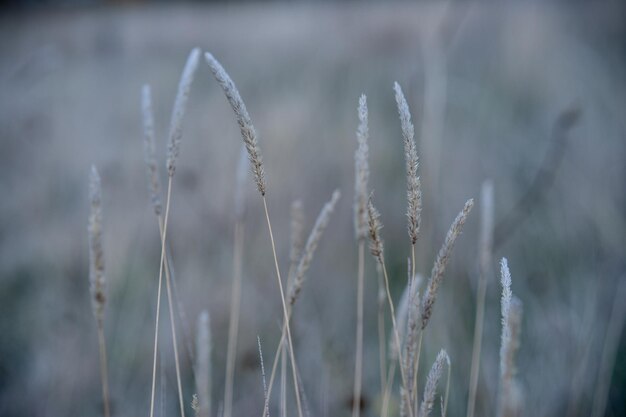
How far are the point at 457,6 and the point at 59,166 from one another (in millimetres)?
2273

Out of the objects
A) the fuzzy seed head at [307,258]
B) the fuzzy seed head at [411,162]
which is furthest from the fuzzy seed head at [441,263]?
the fuzzy seed head at [307,258]

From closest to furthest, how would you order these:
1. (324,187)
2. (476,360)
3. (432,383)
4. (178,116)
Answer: (432,383)
(178,116)
(476,360)
(324,187)

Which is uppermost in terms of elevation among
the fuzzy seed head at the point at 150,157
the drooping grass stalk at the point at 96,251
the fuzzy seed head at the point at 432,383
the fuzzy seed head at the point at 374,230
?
the fuzzy seed head at the point at 150,157

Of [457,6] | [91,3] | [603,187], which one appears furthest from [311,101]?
[91,3]

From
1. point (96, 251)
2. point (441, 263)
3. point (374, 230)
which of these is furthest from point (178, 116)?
point (441, 263)

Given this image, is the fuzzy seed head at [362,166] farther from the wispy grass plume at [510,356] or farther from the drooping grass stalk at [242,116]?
the wispy grass plume at [510,356]

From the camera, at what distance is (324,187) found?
1981mm

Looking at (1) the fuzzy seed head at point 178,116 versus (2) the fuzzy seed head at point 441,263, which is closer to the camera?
(2) the fuzzy seed head at point 441,263

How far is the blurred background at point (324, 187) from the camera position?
54.6 inches

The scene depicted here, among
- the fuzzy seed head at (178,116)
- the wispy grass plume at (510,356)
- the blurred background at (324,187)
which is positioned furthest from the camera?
the blurred background at (324,187)

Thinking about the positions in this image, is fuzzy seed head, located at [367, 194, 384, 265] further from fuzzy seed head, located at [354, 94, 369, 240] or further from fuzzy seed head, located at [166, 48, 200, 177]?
fuzzy seed head, located at [166, 48, 200, 177]

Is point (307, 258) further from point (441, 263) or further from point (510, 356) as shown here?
point (510, 356)

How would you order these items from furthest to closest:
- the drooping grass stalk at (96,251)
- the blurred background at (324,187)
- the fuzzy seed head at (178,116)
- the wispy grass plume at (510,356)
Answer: the blurred background at (324,187) → the fuzzy seed head at (178,116) → the drooping grass stalk at (96,251) → the wispy grass plume at (510,356)

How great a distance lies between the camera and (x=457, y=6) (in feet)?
9.33
